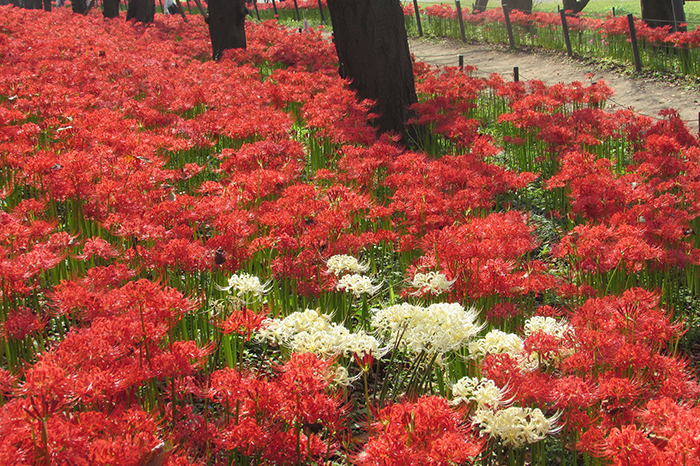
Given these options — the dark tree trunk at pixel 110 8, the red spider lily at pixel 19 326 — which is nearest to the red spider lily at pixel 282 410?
the red spider lily at pixel 19 326

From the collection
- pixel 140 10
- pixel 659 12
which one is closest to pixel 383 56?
pixel 659 12

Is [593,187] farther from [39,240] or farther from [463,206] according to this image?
[39,240]

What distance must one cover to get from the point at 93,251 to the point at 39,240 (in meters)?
0.50

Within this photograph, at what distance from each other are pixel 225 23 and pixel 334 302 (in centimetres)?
1120

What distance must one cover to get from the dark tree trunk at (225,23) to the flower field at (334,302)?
685cm

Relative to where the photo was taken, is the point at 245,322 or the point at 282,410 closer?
the point at 282,410

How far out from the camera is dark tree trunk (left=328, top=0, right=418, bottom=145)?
23.4 ft

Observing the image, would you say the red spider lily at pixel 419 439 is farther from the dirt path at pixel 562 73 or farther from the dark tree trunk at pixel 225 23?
the dark tree trunk at pixel 225 23

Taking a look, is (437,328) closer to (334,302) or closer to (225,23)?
(334,302)

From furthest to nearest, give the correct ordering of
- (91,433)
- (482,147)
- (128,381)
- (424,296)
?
(482,147)
(424,296)
(128,381)
(91,433)

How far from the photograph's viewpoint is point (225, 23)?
12945mm

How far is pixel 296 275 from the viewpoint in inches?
121

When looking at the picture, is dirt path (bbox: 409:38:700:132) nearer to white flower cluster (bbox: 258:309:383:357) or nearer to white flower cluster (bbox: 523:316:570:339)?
white flower cluster (bbox: 523:316:570:339)

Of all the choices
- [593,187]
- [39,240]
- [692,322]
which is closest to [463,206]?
[593,187]
